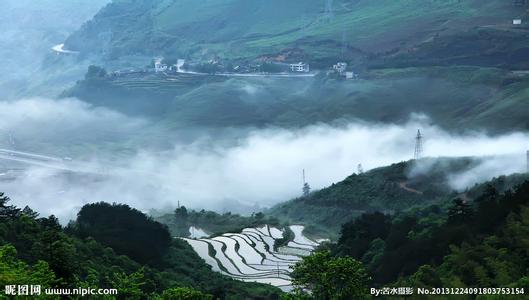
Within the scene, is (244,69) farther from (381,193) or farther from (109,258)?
(109,258)

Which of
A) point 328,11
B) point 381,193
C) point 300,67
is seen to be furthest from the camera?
point 328,11

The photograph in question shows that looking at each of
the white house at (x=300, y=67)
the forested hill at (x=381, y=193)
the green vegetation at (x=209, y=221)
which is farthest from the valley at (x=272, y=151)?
the white house at (x=300, y=67)

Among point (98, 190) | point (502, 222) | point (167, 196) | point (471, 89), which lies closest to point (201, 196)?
point (167, 196)

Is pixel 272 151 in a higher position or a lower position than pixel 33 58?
lower

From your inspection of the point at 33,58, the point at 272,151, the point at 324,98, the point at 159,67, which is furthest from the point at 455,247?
the point at 33,58

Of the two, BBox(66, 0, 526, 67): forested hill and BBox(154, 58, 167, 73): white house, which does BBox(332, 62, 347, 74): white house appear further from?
BBox(154, 58, 167, 73): white house

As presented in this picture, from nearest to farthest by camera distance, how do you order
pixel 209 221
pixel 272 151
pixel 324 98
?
pixel 209 221 < pixel 272 151 < pixel 324 98

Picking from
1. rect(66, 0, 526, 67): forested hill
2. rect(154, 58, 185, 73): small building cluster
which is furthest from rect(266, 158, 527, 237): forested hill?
rect(154, 58, 185, 73): small building cluster
